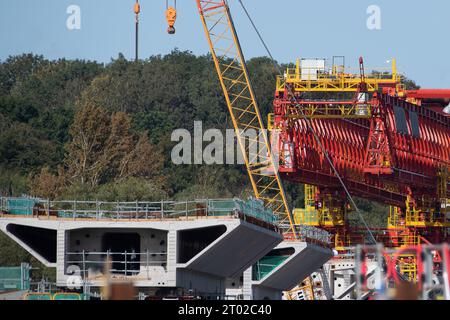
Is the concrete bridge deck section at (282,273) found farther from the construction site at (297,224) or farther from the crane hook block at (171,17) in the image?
the crane hook block at (171,17)

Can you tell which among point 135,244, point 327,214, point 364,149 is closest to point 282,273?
point 135,244

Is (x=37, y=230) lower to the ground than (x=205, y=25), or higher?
lower

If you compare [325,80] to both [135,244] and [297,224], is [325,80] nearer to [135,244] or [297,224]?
[297,224]

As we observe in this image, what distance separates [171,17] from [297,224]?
59.8 feet

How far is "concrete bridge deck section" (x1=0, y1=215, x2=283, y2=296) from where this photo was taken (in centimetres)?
7294

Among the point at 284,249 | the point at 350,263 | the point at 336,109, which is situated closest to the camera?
the point at 284,249

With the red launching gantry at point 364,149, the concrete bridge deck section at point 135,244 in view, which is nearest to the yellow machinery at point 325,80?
the red launching gantry at point 364,149

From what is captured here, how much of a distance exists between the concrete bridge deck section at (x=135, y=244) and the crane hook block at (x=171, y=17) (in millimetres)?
45575

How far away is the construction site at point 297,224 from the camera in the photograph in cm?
7294

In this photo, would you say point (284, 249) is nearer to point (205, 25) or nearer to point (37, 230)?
point (37, 230)
